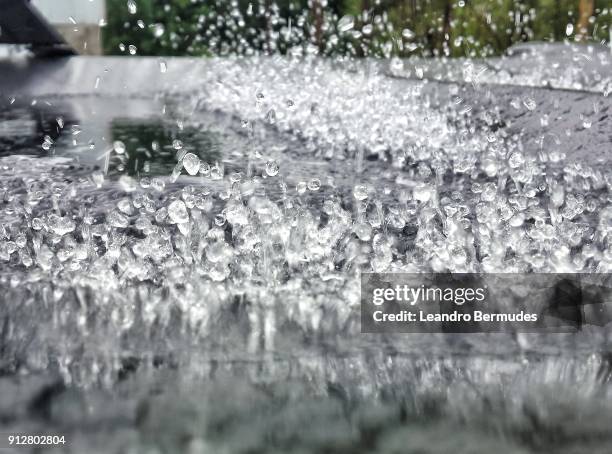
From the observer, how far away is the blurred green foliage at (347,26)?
693cm

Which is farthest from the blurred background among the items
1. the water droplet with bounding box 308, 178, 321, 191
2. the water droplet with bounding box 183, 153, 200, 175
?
the water droplet with bounding box 308, 178, 321, 191

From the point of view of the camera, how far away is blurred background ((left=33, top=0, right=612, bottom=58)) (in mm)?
6918

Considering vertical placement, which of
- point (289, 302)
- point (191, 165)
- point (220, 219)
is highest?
point (191, 165)

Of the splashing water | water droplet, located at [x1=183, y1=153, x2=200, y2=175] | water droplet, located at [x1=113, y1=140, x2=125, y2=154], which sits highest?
water droplet, located at [x1=113, y1=140, x2=125, y2=154]

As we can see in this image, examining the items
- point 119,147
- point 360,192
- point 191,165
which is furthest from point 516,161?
point 119,147

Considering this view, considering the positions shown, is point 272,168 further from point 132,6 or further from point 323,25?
point 323,25

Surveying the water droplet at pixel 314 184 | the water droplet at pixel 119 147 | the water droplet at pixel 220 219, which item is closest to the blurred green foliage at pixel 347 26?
the water droplet at pixel 119 147

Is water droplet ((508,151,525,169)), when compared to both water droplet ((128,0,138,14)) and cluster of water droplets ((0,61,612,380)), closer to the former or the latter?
cluster of water droplets ((0,61,612,380))

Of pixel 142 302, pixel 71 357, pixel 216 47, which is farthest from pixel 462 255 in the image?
pixel 216 47

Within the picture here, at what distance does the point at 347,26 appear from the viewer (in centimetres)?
705

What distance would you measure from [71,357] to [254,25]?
21.6 feet

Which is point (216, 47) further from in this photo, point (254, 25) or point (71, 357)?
point (71, 357)

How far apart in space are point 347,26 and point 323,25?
365 millimetres

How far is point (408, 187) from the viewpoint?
225 centimetres
